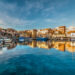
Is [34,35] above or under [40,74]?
above

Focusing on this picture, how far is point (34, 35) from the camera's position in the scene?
102m

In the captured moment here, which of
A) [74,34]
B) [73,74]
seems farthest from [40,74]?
[74,34]

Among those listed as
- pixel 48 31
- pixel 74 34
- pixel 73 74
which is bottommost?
pixel 73 74

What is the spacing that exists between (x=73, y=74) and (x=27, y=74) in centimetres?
414

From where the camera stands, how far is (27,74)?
6152mm

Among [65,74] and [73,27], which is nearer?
[65,74]

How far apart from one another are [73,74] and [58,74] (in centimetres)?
136

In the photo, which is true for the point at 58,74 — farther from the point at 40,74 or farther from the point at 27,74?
the point at 27,74

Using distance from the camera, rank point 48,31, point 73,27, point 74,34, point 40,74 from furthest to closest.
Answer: point 48,31
point 73,27
point 74,34
point 40,74

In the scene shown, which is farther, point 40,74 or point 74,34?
point 74,34

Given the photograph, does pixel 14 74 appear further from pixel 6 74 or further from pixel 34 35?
pixel 34 35

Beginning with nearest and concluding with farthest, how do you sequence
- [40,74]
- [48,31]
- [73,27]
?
1. [40,74]
2. [73,27]
3. [48,31]

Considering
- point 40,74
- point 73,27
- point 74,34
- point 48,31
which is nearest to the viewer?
point 40,74

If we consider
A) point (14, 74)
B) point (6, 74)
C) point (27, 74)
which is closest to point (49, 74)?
point (27, 74)
